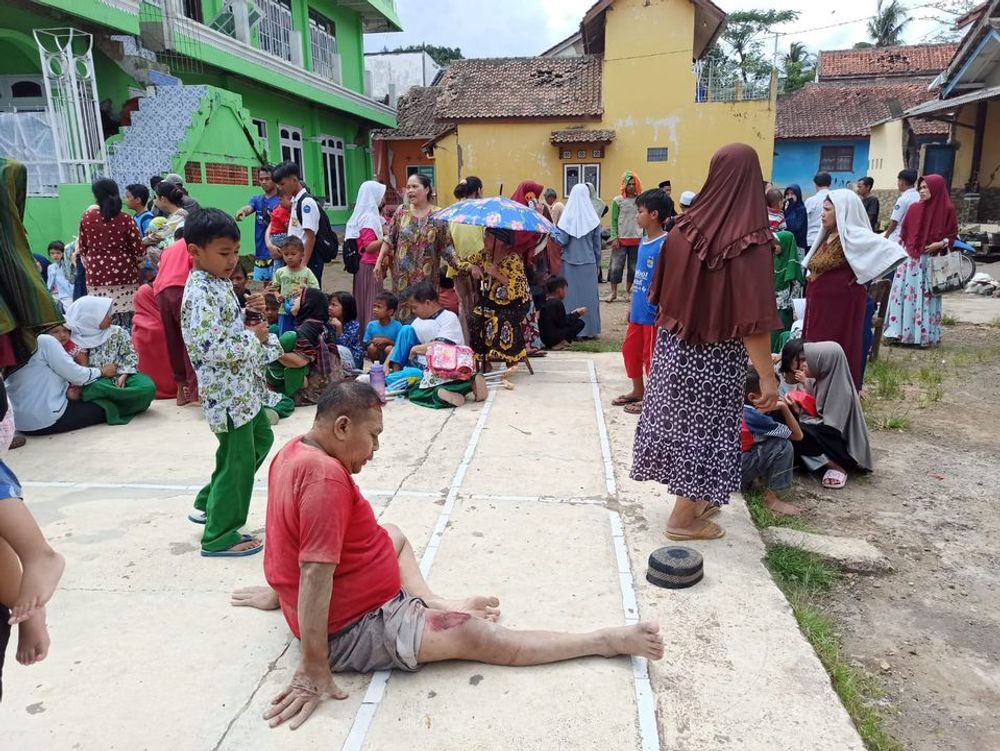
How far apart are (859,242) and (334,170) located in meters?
18.0

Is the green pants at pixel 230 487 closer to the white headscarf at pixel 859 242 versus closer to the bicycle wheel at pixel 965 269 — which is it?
the white headscarf at pixel 859 242

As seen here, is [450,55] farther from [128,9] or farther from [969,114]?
[128,9]

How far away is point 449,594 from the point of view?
9.92ft

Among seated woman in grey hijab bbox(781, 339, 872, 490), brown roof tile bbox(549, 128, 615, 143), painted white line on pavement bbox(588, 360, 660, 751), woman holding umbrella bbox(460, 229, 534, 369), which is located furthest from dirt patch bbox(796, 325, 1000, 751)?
brown roof tile bbox(549, 128, 615, 143)

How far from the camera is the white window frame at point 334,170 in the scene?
65.0 feet

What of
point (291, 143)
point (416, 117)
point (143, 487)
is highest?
point (416, 117)

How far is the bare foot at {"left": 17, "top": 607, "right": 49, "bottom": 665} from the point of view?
1.55m

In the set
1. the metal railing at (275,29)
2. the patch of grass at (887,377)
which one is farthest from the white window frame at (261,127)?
the patch of grass at (887,377)

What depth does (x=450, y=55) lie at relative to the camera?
50.3 meters

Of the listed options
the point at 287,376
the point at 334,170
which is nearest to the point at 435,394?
the point at 287,376

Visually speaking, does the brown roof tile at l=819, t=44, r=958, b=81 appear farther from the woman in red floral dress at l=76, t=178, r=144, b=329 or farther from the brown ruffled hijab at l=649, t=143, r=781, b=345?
the brown ruffled hijab at l=649, t=143, r=781, b=345

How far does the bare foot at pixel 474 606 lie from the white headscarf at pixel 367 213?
5643 millimetres

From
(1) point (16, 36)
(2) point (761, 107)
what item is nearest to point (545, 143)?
(2) point (761, 107)

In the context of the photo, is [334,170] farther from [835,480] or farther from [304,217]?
[835,480]
